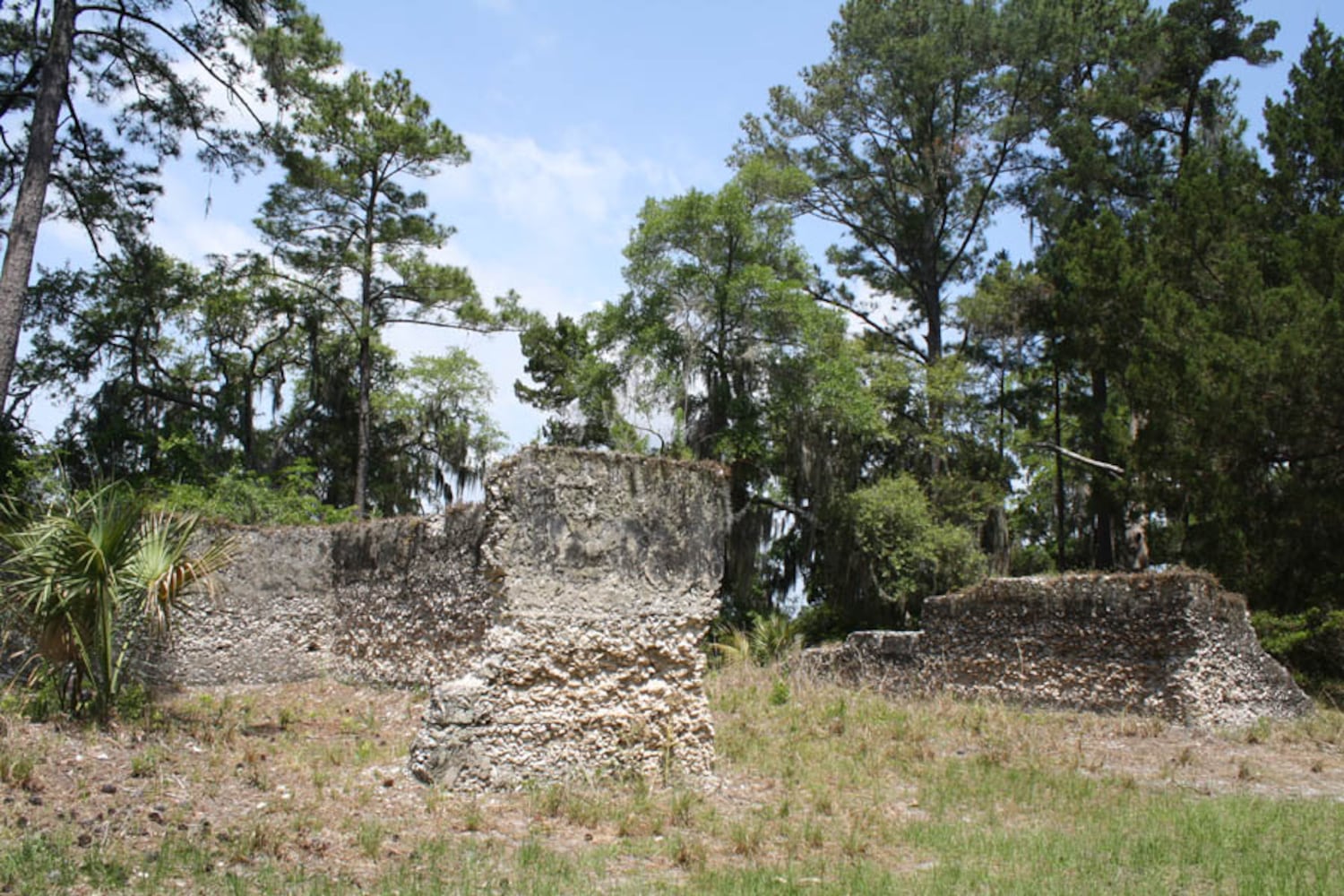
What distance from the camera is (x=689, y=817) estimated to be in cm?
716

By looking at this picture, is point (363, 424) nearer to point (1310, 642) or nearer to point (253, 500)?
point (253, 500)

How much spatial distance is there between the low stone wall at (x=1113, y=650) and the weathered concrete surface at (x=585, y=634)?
6.20 metres

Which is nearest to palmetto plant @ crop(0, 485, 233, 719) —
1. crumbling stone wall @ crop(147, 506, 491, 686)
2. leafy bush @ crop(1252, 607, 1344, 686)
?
crumbling stone wall @ crop(147, 506, 491, 686)

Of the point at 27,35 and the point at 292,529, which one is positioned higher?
the point at 27,35

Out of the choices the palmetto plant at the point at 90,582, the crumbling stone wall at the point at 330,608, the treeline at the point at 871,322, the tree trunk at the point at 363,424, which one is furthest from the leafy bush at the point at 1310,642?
the tree trunk at the point at 363,424

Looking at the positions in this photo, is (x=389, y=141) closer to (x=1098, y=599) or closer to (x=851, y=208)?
(x=851, y=208)

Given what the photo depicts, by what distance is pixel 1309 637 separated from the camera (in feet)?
48.3

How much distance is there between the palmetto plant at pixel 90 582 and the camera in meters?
8.20

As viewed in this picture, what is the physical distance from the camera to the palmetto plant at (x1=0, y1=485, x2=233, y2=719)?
8195 millimetres

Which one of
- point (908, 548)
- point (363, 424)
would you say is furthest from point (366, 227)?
point (908, 548)

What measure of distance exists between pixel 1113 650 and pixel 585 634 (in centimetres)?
743

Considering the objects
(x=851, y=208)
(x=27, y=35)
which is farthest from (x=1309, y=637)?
(x=27, y=35)

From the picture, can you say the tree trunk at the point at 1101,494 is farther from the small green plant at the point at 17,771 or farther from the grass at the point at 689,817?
the small green plant at the point at 17,771

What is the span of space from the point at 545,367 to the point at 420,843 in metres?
25.6
